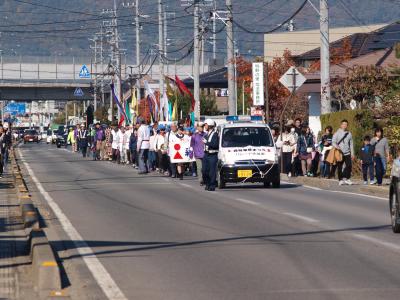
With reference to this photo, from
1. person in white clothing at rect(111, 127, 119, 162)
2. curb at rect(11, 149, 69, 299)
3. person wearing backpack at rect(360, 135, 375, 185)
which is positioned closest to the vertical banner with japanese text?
person in white clothing at rect(111, 127, 119, 162)

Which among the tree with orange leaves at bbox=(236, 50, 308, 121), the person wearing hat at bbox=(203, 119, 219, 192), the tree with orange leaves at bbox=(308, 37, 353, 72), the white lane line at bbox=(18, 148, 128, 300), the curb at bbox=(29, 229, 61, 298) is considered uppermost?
the tree with orange leaves at bbox=(308, 37, 353, 72)

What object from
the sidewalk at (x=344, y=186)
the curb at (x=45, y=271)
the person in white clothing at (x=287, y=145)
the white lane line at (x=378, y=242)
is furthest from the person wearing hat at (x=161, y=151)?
the curb at (x=45, y=271)

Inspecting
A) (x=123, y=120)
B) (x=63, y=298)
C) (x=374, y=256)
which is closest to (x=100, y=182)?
(x=374, y=256)

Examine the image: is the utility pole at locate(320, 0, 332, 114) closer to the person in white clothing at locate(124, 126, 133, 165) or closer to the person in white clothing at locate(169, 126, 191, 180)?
the person in white clothing at locate(169, 126, 191, 180)

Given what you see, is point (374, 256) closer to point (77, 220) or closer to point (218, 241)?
point (218, 241)

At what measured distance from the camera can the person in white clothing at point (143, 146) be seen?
40188 mm

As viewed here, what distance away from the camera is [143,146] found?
40.5 metres

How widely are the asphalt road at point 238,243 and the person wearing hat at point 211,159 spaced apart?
4.09 feet

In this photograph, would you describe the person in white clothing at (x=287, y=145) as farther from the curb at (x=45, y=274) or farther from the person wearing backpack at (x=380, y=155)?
the curb at (x=45, y=274)

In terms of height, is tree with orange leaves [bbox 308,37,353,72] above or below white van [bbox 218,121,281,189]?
above

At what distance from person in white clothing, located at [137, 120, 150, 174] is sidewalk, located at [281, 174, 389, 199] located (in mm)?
6228

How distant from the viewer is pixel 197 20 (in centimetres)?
5906

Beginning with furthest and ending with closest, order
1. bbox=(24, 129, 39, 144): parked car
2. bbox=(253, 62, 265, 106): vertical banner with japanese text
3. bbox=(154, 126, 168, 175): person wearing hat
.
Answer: bbox=(24, 129, 39, 144): parked car < bbox=(253, 62, 265, 106): vertical banner with japanese text < bbox=(154, 126, 168, 175): person wearing hat

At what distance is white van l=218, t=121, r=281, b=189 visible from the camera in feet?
96.7
